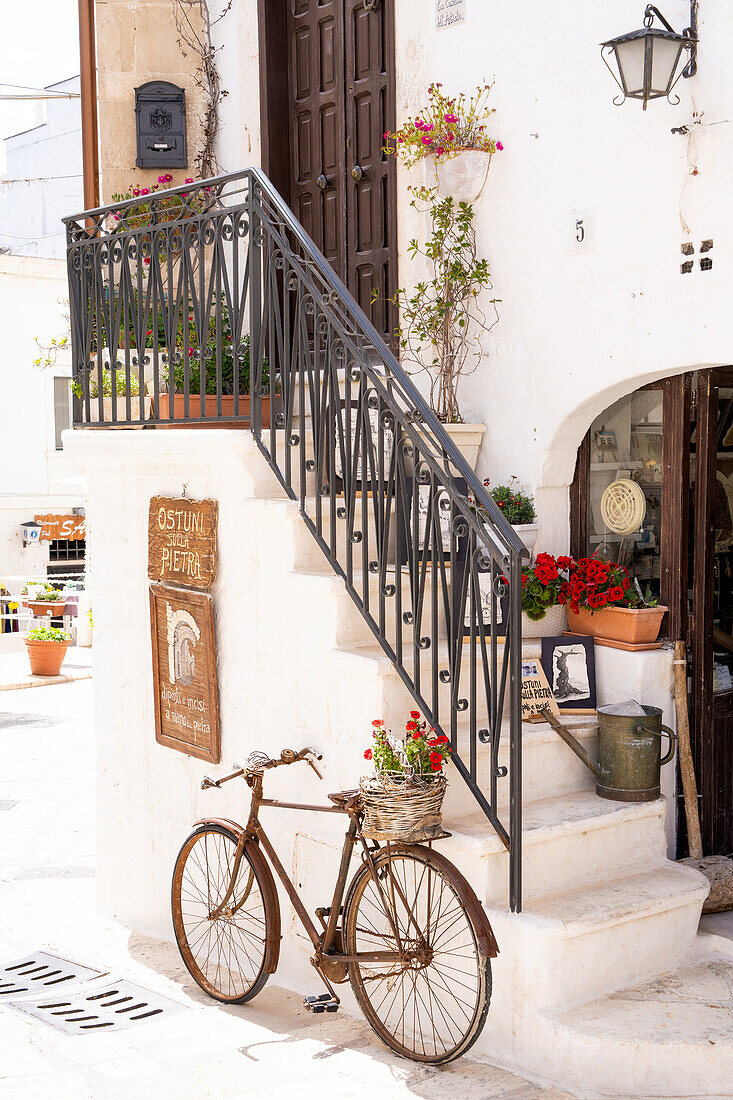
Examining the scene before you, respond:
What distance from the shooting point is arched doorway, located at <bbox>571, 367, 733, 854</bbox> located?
5.38 meters

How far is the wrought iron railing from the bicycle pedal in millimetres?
856

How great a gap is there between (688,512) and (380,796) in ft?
7.47

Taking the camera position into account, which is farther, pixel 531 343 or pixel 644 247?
pixel 531 343

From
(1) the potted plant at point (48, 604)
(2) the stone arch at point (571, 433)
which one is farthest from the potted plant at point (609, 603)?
(1) the potted plant at point (48, 604)

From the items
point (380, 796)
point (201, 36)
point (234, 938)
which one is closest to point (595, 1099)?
point (380, 796)

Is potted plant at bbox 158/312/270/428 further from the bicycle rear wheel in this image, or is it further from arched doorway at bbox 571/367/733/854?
the bicycle rear wheel

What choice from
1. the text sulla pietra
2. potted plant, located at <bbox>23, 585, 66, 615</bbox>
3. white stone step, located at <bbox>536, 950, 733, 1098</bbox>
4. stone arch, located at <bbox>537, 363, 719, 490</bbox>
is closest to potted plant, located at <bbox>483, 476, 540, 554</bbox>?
stone arch, located at <bbox>537, 363, 719, 490</bbox>

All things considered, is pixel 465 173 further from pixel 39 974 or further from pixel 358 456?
pixel 39 974

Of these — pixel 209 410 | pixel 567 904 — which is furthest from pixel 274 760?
pixel 209 410

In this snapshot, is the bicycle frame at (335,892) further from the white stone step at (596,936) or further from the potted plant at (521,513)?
the potted plant at (521,513)

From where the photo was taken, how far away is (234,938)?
5.47m

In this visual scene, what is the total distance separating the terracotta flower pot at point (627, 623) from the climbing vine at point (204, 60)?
4.44 metres

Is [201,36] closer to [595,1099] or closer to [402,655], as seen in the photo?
[402,655]

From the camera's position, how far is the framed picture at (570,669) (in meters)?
5.32
